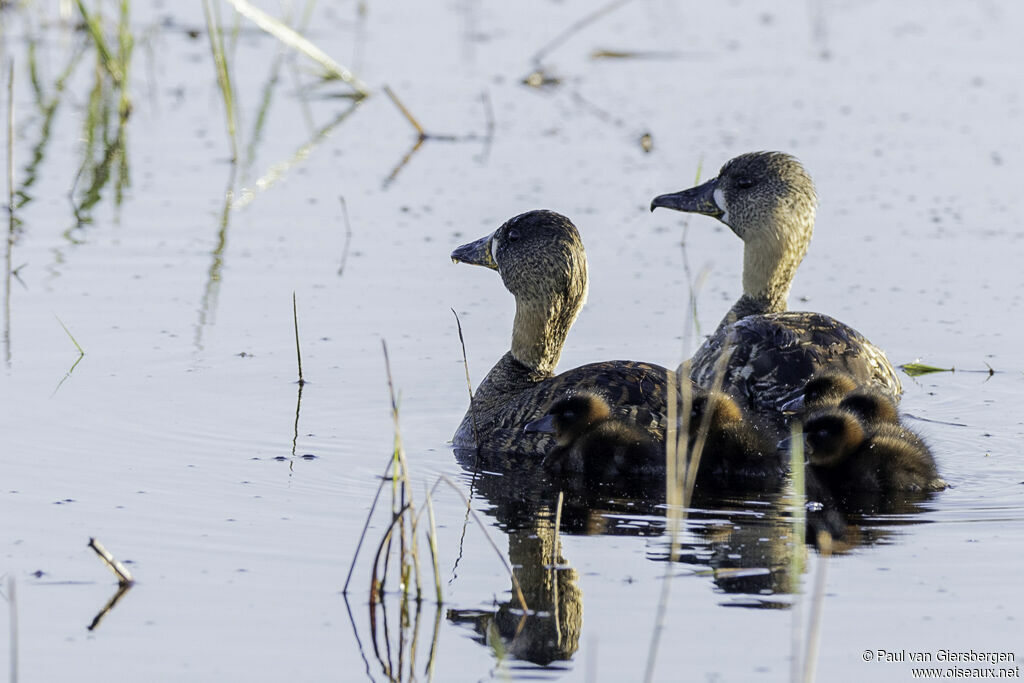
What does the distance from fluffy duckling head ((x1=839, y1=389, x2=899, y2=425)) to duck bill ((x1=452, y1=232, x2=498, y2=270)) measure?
5.82 feet

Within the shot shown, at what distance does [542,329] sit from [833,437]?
5.09 ft

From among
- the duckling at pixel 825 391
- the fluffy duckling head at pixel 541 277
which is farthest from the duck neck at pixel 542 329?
the duckling at pixel 825 391

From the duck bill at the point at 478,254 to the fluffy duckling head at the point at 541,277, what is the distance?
5 cm

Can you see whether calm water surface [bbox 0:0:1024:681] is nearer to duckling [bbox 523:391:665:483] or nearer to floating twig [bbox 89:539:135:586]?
floating twig [bbox 89:539:135:586]

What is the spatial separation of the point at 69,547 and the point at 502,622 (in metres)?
1.56

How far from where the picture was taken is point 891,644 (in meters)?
5.02

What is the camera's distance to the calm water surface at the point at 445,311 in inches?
204

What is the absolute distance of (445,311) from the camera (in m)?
9.20

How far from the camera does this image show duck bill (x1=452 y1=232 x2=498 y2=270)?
786cm

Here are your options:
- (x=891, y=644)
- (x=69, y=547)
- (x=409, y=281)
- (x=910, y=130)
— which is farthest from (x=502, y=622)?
(x=910, y=130)

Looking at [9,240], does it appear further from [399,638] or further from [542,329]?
[399,638]

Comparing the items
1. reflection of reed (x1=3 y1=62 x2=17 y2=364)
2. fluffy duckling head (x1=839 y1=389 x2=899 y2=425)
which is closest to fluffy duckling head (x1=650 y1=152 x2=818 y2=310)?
fluffy duckling head (x1=839 y1=389 x2=899 y2=425)

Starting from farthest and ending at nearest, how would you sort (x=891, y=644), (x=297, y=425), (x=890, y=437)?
(x=297, y=425), (x=890, y=437), (x=891, y=644)

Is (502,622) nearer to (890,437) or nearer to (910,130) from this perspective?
(890,437)
